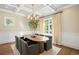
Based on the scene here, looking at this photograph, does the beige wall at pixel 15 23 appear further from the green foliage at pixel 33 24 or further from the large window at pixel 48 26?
the large window at pixel 48 26

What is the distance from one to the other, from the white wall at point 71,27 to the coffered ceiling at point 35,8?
0.22 meters

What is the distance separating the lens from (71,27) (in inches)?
72.6

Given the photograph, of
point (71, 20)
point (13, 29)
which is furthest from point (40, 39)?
point (71, 20)

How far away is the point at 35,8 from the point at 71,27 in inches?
35.5

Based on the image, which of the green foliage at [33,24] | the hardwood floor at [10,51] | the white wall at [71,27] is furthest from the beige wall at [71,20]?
the green foliage at [33,24]

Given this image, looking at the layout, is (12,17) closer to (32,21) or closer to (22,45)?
(32,21)

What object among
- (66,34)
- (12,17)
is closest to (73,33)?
(66,34)

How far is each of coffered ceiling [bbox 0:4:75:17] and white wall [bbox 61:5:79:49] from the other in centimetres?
22

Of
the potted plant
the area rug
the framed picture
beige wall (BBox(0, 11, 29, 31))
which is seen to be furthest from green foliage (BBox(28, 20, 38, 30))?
the area rug

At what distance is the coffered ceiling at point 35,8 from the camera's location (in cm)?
176

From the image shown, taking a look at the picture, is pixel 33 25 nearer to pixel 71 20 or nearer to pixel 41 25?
pixel 41 25

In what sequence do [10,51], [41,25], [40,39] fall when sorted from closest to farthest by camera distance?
[10,51], [41,25], [40,39]

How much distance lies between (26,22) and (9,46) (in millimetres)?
647

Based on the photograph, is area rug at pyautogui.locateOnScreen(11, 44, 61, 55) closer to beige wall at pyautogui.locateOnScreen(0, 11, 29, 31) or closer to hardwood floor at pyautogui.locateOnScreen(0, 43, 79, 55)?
hardwood floor at pyautogui.locateOnScreen(0, 43, 79, 55)
